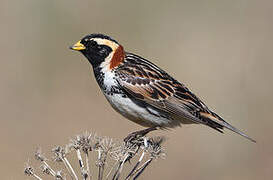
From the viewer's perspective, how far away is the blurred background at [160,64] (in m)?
8.32

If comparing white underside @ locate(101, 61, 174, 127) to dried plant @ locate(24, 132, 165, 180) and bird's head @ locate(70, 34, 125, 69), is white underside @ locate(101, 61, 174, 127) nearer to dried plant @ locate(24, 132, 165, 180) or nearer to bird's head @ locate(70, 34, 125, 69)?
bird's head @ locate(70, 34, 125, 69)

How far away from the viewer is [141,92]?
6.10m

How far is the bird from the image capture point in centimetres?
596

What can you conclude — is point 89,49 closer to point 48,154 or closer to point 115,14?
point 48,154

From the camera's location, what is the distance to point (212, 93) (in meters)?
9.27

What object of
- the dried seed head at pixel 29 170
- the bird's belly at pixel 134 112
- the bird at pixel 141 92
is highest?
the bird at pixel 141 92

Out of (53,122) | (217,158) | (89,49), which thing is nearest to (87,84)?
(53,122)

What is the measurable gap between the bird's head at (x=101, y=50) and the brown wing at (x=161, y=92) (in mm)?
110

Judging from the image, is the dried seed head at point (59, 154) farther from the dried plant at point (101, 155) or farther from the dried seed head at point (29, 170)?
the dried seed head at point (29, 170)

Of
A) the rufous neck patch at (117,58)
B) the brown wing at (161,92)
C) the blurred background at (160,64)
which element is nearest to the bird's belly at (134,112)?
the brown wing at (161,92)

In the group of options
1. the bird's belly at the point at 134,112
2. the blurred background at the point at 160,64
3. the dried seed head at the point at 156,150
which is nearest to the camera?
the dried seed head at the point at 156,150

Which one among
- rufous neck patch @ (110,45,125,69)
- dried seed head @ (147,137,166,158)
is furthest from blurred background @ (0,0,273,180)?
dried seed head @ (147,137,166,158)

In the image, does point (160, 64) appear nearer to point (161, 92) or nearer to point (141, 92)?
point (161, 92)

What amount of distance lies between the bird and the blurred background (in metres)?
1.98
